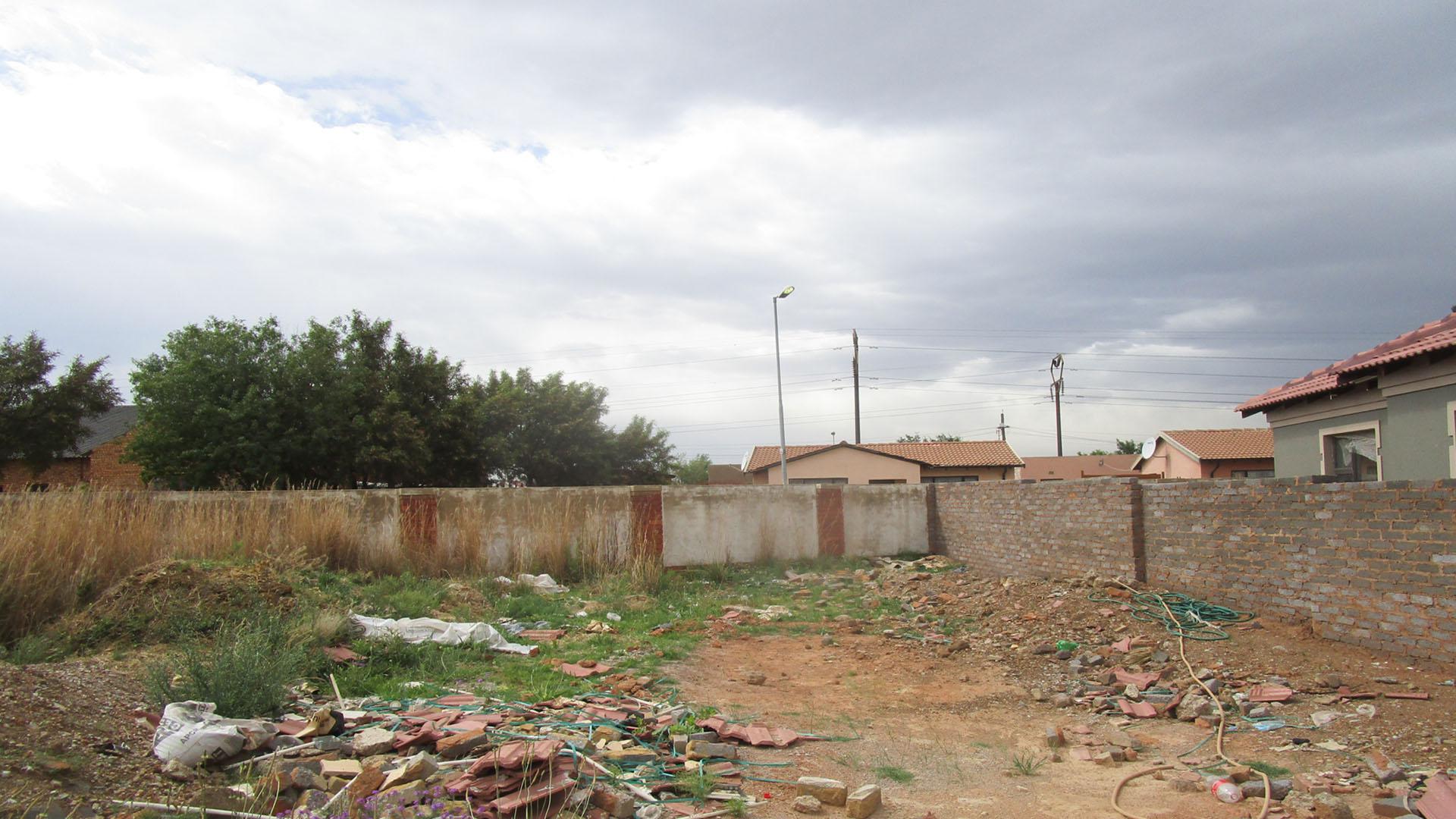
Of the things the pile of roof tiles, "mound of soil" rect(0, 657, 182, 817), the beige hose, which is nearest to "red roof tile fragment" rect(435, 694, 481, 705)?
the pile of roof tiles

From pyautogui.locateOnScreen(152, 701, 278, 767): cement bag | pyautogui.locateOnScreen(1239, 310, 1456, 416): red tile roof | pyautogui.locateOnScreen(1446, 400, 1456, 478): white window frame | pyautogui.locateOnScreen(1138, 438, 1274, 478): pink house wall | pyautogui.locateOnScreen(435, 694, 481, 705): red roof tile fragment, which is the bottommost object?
pyautogui.locateOnScreen(435, 694, 481, 705): red roof tile fragment

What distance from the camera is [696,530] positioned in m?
16.1

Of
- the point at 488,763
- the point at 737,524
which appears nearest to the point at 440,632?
the point at 488,763

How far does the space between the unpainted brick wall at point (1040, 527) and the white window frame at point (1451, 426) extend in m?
3.74

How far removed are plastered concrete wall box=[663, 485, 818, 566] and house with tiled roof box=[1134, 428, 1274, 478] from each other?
924 inches

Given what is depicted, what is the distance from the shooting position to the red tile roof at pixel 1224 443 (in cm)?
3397

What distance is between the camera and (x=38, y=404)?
86.3 ft

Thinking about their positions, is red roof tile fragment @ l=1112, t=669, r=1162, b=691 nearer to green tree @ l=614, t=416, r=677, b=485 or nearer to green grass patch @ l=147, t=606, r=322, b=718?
green grass patch @ l=147, t=606, r=322, b=718

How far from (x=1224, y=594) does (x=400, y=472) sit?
23.9m

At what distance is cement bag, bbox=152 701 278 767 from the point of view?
14.1ft

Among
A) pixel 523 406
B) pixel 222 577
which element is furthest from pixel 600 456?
pixel 222 577

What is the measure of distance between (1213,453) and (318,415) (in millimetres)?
32787

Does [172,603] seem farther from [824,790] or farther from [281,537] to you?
[824,790]

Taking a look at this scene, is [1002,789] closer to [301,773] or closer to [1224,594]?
[301,773]
